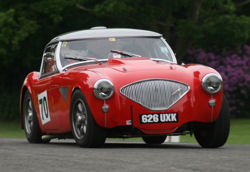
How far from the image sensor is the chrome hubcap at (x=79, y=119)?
877cm

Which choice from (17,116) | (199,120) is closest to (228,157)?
(199,120)

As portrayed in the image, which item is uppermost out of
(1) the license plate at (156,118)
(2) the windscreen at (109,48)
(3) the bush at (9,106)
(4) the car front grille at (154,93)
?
(2) the windscreen at (109,48)

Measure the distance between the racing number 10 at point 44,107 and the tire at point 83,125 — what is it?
133cm

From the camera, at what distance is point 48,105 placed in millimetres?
10180

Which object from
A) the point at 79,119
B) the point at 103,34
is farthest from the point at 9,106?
the point at 79,119

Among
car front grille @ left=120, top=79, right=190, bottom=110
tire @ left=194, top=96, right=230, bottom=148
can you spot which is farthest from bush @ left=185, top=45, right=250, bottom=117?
car front grille @ left=120, top=79, right=190, bottom=110

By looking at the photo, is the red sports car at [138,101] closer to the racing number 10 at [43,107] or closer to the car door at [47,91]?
the car door at [47,91]

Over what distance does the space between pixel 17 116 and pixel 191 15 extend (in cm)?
963

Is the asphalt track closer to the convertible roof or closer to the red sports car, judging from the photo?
the red sports car

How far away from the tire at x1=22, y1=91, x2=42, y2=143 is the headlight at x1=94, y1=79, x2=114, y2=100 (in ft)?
9.74

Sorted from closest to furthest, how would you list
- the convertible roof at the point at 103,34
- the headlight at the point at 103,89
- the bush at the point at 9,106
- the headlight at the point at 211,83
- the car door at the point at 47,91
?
the headlight at the point at 103,89 → the headlight at the point at 211,83 → the car door at the point at 47,91 → the convertible roof at the point at 103,34 → the bush at the point at 9,106

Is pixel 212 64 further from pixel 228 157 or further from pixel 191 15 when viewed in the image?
pixel 228 157

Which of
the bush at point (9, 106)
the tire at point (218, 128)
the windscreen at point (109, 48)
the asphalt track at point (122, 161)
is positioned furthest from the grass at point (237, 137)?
the bush at point (9, 106)

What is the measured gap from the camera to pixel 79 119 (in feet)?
29.1
